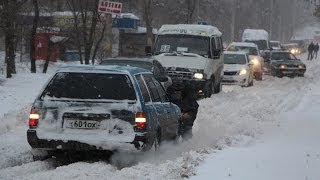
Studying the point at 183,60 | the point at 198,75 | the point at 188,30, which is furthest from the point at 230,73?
the point at 183,60

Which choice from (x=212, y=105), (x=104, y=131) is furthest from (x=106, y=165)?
(x=212, y=105)

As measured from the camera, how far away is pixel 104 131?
28.3 ft

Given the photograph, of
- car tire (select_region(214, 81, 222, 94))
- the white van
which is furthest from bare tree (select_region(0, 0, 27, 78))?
car tire (select_region(214, 81, 222, 94))

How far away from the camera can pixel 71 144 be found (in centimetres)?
864

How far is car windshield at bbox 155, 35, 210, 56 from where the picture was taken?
2155cm

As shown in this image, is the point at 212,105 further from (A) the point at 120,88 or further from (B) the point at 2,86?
(A) the point at 120,88

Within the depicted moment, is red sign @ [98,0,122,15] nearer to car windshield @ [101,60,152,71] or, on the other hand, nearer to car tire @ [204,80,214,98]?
car tire @ [204,80,214,98]

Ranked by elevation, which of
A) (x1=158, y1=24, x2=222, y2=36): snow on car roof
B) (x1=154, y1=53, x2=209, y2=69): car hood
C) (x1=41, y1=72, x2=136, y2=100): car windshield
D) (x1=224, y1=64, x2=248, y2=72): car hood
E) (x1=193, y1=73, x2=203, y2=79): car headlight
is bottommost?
(x1=224, y1=64, x2=248, y2=72): car hood

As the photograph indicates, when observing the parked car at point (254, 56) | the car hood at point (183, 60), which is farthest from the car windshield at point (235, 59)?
the car hood at point (183, 60)

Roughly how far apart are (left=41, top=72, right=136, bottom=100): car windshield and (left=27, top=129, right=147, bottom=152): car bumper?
0.55m

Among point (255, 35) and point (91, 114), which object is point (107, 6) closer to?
point (91, 114)

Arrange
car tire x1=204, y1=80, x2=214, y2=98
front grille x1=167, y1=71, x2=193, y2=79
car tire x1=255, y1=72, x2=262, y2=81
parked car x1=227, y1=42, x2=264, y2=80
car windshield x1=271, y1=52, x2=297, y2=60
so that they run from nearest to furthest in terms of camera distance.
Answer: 1. front grille x1=167, y1=71, x2=193, y2=79
2. car tire x1=204, y1=80, x2=214, y2=98
3. parked car x1=227, y1=42, x2=264, y2=80
4. car tire x1=255, y1=72, x2=262, y2=81
5. car windshield x1=271, y1=52, x2=297, y2=60

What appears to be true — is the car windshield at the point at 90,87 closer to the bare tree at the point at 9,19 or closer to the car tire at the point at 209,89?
the car tire at the point at 209,89

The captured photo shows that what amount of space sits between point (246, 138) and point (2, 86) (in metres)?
11.6
